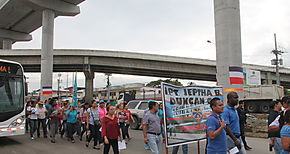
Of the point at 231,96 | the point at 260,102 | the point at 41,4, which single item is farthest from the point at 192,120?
the point at 41,4

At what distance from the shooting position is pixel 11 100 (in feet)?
29.9

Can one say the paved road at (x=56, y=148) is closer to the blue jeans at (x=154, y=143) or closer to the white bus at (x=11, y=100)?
the white bus at (x=11, y=100)

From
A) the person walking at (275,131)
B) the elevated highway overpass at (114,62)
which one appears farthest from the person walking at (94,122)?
the elevated highway overpass at (114,62)

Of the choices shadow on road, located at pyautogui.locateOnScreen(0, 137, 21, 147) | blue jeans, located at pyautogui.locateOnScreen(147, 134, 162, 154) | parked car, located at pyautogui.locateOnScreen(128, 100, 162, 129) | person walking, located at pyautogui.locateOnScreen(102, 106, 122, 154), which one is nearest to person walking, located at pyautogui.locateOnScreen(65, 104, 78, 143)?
shadow on road, located at pyautogui.locateOnScreen(0, 137, 21, 147)

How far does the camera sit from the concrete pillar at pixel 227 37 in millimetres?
11609

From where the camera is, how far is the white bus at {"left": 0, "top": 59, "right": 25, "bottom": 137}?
8.80 metres

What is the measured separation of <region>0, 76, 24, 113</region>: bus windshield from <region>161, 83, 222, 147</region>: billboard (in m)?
6.86

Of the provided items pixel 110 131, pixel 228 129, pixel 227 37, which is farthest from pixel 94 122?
pixel 227 37

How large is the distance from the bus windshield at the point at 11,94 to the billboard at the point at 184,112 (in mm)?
6861

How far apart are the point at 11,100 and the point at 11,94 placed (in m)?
0.24

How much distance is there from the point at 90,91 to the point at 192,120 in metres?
38.5

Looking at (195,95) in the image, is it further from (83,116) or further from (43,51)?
(43,51)

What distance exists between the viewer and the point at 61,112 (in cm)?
1096

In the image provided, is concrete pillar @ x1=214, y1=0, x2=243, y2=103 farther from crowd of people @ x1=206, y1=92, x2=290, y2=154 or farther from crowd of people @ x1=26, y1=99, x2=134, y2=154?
crowd of people @ x1=206, y1=92, x2=290, y2=154
